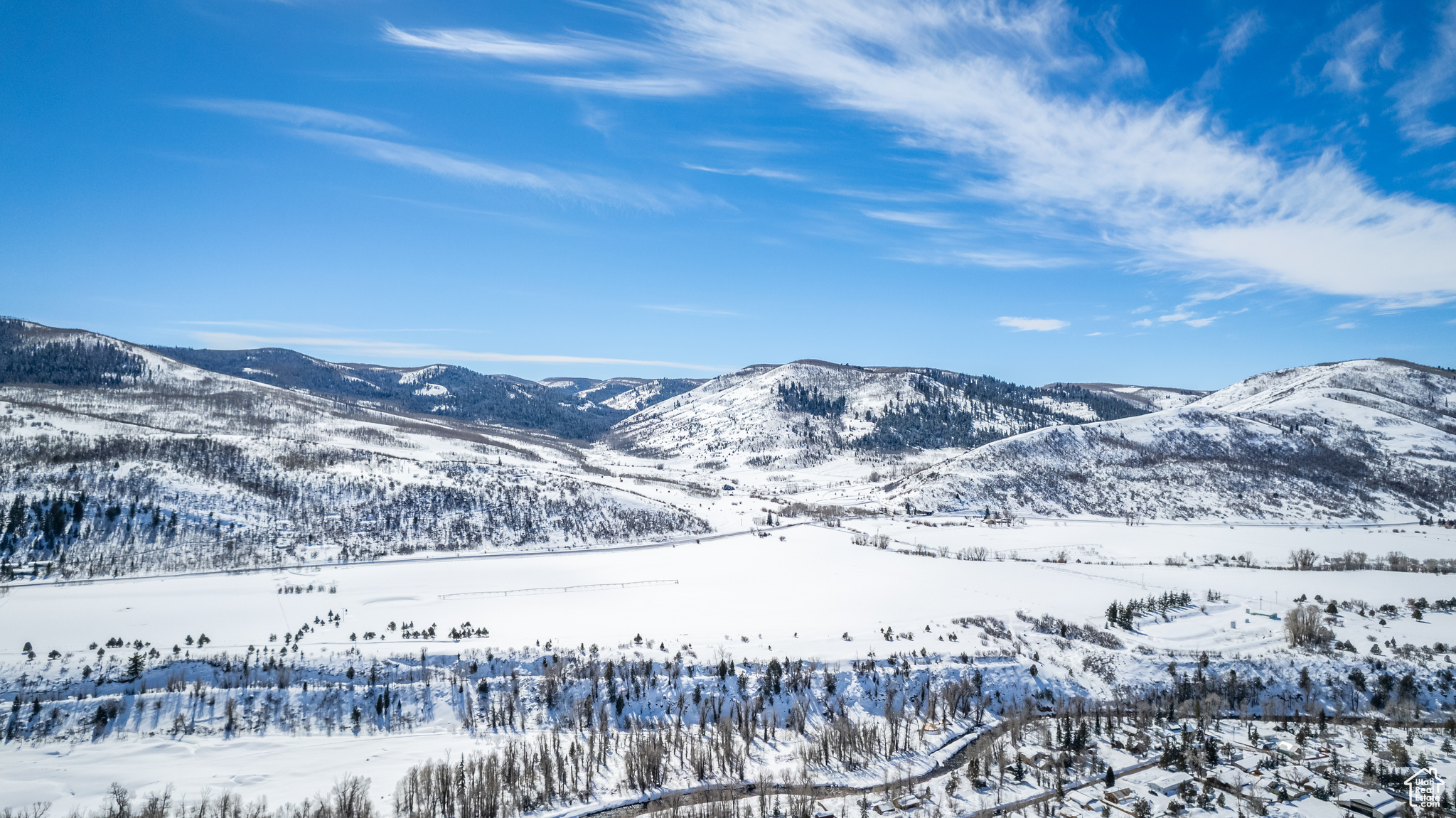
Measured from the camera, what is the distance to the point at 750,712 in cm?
2841

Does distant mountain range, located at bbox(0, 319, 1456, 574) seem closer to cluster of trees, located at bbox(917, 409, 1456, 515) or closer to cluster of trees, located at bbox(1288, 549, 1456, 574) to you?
cluster of trees, located at bbox(917, 409, 1456, 515)

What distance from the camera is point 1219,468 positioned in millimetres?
107688

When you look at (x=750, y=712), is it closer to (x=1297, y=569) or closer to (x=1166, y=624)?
(x=1166, y=624)

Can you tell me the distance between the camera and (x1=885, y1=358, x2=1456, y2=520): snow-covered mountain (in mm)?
95625

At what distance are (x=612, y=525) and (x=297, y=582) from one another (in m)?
30.8

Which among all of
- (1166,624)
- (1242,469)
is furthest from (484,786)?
(1242,469)

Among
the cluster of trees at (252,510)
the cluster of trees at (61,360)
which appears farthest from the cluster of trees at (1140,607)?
the cluster of trees at (61,360)

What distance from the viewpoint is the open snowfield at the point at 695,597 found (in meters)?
35.8

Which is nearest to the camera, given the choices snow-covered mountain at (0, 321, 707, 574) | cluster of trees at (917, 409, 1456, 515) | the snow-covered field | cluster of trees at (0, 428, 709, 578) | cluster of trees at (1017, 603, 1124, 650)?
the snow-covered field

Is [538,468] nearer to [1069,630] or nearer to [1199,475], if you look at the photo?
[1069,630]

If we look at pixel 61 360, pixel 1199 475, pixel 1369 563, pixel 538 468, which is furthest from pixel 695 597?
pixel 61 360

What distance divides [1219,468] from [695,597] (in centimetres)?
10786

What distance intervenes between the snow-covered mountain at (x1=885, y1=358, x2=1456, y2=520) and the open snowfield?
2848 cm

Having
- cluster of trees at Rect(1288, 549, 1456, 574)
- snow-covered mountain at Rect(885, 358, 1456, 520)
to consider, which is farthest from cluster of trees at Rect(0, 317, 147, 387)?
cluster of trees at Rect(1288, 549, 1456, 574)
